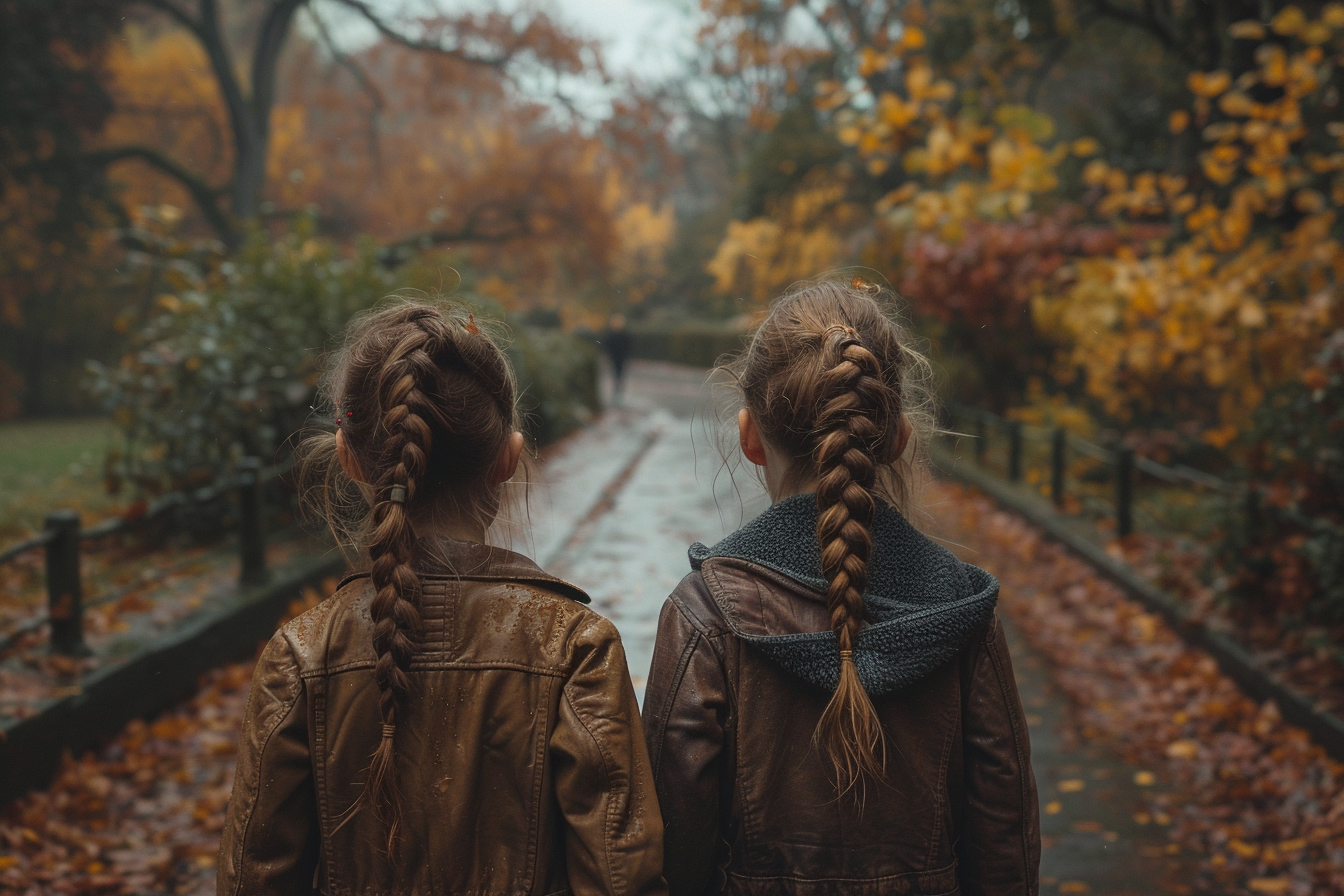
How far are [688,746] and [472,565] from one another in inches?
17.9

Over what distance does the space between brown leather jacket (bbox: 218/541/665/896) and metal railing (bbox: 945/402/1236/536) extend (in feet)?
12.5

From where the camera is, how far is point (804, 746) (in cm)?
181

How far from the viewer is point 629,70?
2066 centimetres

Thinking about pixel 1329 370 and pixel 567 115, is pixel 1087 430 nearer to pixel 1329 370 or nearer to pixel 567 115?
pixel 1329 370

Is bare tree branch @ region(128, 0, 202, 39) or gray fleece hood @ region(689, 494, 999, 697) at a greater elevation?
bare tree branch @ region(128, 0, 202, 39)

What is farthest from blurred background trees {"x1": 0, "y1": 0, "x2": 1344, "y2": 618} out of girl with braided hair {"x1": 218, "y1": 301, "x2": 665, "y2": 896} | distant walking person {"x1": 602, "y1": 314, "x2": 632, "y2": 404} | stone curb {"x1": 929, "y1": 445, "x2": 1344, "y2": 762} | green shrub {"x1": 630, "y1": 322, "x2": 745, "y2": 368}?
green shrub {"x1": 630, "y1": 322, "x2": 745, "y2": 368}

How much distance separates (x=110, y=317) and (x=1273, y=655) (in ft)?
57.1

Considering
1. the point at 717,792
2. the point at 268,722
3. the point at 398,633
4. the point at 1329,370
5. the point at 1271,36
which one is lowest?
the point at 717,792

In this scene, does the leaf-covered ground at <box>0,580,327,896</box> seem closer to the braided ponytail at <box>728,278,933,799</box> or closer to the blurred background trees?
the blurred background trees

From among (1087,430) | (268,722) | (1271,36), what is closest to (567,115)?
(1087,430)

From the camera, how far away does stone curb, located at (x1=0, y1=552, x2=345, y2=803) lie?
3959mm

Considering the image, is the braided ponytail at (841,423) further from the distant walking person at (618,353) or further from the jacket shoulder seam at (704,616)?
the distant walking person at (618,353)

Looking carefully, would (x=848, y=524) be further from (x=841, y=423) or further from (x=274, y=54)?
(x=274, y=54)

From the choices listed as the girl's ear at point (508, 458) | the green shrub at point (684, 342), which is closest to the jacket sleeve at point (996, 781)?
the girl's ear at point (508, 458)
